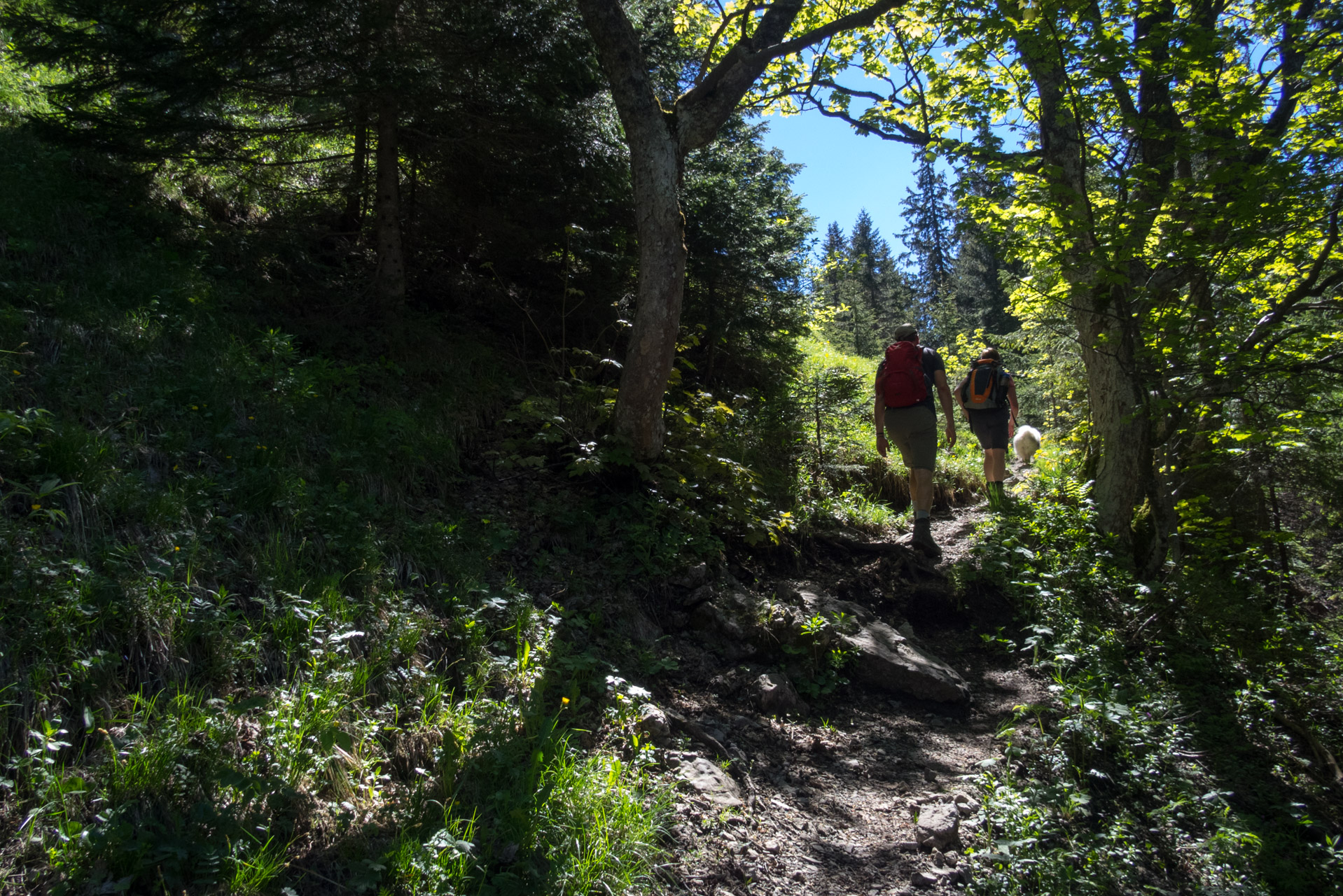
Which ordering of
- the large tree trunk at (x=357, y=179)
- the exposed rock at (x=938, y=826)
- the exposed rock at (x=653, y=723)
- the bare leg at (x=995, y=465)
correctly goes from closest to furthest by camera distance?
1. the exposed rock at (x=938, y=826)
2. the exposed rock at (x=653, y=723)
3. the large tree trunk at (x=357, y=179)
4. the bare leg at (x=995, y=465)

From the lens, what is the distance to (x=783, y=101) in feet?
29.9

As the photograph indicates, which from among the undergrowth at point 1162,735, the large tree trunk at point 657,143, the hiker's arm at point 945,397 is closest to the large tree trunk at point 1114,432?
the undergrowth at point 1162,735

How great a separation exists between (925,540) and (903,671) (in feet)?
7.62

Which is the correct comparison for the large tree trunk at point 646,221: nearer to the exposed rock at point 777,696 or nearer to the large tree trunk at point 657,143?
the large tree trunk at point 657,143

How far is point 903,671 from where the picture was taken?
514 cm

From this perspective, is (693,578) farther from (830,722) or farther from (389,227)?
(389,227)

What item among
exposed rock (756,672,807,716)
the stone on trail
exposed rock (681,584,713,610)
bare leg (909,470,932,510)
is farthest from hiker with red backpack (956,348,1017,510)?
the stone on trail

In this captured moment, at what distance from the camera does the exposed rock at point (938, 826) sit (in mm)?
3432

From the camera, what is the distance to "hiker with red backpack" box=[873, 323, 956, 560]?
7.21 metres

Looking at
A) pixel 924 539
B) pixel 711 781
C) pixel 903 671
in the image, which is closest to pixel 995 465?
pixel 924 539

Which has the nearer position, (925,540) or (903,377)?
(925,540)

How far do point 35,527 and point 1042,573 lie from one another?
6811mm

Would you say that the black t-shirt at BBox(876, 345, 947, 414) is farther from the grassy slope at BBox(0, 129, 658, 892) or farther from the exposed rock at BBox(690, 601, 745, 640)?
the grassy slope at BBox(0, 129, 658, 892)

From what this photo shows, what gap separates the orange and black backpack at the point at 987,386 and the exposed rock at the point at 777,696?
5.22m
